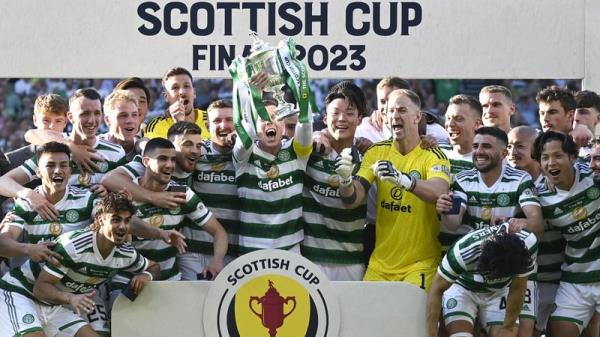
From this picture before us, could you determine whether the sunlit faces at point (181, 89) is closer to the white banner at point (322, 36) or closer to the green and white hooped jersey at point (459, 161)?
the white banner at point (322, 36)

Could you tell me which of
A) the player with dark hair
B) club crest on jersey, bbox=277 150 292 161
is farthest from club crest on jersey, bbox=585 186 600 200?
club crest on jersey, bbox=277 150 292 161

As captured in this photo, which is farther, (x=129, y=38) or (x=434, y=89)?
(x=434, y=89)

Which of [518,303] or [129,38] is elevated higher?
[129,38]

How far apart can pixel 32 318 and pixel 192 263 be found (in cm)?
107

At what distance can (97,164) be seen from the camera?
8875mm

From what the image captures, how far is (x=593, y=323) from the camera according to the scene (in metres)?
8.85

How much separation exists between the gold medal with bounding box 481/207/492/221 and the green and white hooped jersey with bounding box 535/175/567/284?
16.2 inches

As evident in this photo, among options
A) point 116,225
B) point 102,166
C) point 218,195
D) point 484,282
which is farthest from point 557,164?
point 102,166

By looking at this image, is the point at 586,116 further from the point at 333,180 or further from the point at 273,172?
the point at 273,172

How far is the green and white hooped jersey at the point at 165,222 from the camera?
338 inches

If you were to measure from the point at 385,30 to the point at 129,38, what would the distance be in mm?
1747

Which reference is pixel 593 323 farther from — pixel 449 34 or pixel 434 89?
pixel 434 89

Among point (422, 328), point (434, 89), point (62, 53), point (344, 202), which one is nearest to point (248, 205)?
point (344, 202)

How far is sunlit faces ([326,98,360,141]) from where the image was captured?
878 centimetres
